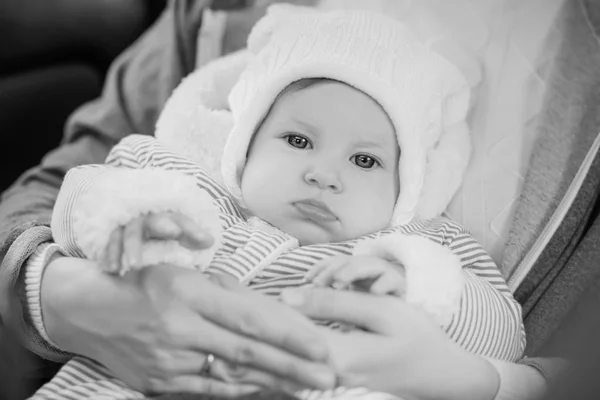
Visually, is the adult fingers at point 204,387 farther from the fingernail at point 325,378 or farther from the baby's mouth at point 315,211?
the baby's mouth at point 315,211

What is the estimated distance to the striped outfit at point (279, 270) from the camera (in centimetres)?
69

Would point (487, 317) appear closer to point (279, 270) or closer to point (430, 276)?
point (430, 276)

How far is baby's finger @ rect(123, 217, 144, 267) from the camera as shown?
1.97 feet

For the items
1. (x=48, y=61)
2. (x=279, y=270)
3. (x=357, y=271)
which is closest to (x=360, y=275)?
(x=357, y=271)

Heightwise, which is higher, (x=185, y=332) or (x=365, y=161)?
(x=365, y=161)

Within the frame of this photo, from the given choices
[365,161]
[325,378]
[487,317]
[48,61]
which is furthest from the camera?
[48,61]

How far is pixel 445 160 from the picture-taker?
869mm

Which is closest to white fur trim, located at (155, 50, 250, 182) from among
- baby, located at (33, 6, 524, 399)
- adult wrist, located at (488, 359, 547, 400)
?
baby, located at (33, 6, 524, 399)

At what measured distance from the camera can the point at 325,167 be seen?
0.77m

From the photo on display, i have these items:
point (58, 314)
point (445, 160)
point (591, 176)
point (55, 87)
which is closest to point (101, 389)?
point (58, 314)

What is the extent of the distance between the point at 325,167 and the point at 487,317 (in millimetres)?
238

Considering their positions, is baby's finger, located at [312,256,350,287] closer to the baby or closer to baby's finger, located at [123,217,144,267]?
the baby

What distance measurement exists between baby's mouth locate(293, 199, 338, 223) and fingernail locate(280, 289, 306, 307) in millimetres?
125

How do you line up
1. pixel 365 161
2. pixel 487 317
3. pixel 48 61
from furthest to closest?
pixel 48 61 → pixel 365 161 → pixel 487 317
